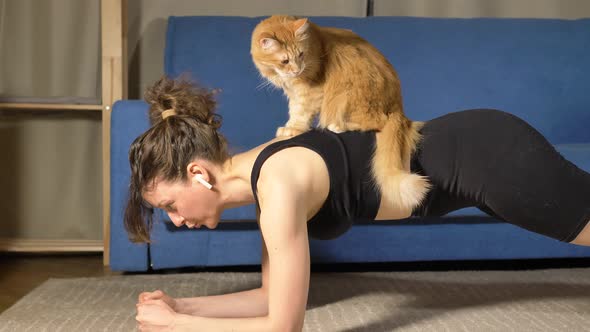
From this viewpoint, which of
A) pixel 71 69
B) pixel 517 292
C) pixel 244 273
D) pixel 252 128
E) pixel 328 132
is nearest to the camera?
pixel 328 132

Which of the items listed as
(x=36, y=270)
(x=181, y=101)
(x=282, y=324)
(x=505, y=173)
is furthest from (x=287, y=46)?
(x=36, y=270)

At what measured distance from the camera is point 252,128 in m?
2.42

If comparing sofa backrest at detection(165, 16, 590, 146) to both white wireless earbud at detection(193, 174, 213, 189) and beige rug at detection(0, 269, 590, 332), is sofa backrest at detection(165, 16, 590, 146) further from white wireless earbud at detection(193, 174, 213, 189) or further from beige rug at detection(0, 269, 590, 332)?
white wireless earbud at detection(193, 174, 213, 189)

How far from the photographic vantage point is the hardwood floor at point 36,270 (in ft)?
6.80

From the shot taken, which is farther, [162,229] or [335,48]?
[162,229]

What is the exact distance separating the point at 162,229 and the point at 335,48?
2.67 feet

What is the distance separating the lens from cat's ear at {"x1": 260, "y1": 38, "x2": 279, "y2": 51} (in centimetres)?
160

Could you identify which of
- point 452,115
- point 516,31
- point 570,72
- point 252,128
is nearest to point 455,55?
point 516,31

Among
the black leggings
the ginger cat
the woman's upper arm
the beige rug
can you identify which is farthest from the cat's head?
the beige rug

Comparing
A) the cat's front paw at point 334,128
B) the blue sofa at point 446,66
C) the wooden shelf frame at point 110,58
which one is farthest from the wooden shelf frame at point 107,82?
the cat's front paw at point 334,128

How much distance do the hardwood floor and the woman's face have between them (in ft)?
2.72

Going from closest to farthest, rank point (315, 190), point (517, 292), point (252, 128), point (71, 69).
Answer: point (315, 190), point (517, 292), point (252, 128), point (71, 69)

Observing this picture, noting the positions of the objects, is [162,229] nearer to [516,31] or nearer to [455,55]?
[455,55]

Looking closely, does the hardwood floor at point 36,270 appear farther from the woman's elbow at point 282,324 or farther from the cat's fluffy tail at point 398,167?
the cat's fluffy tail at point 398,167
